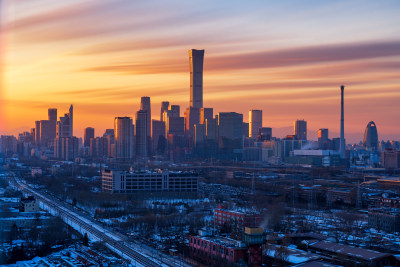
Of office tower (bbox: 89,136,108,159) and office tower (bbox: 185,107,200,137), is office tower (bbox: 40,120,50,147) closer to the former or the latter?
office tower (bbox: 89,136,108,159)

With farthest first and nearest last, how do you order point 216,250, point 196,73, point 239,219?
point 196,73 → point 239,219 → point 216,250

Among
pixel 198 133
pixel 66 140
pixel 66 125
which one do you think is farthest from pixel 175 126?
pixel 66 140

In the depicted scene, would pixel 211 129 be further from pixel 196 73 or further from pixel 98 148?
pixel 98 148

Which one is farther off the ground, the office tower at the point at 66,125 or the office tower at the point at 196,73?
the office tower at the point at 196,73

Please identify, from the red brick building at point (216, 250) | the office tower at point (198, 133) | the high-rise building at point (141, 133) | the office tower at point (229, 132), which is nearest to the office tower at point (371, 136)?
the office tower at point (229, 132)

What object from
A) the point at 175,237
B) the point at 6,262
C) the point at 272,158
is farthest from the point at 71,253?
the point at 272,158

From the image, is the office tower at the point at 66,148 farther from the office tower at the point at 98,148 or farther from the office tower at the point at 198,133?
the office tower at the point at 198,133
